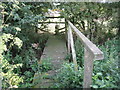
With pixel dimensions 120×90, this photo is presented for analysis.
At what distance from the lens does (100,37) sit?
204 inches

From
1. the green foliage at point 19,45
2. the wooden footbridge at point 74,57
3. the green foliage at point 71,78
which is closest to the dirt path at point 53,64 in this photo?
the wooden footbridge at point 74,57

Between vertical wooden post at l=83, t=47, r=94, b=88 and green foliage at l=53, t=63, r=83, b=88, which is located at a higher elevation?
vertical wooden post at l=83, t=47, r=94, b=88

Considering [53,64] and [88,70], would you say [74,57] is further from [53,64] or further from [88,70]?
[88,70]

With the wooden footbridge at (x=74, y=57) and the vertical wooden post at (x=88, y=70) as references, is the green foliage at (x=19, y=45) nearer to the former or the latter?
the wooden footbridge at (x=74, y=57)

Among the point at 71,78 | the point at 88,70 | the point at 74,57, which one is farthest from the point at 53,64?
the point at 88,70

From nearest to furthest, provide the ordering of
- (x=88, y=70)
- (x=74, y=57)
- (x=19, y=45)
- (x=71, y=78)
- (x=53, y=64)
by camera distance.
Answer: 1. (x=88, y=70)
2. (x=71, y=78)
3. (x=19, y=45)
4. (x=74, y=57)
5. (x=53, y=64)

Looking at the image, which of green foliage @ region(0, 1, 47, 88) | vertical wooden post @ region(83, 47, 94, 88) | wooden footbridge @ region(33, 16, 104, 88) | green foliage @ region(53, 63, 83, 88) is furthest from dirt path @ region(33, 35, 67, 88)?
vertical wooden post @ region(83, 47, 94, 88)

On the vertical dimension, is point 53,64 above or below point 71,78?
below

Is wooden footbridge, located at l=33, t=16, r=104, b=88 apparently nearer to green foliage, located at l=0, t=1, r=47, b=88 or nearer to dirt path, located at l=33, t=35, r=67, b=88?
dirt path, located at l=33, t=35, r=67, b=88

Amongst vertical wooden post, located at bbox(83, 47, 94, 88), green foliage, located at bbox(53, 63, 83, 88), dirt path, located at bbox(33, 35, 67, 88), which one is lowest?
dirt path, located at bbox(33, 35, 67, 88)

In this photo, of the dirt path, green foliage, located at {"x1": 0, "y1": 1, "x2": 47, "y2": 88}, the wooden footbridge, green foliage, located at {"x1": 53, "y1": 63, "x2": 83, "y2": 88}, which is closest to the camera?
the wooden footbridge

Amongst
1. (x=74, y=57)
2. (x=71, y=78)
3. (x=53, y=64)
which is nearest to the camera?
(x=71, y=78)

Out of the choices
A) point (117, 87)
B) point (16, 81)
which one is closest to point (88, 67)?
point (117, 87)

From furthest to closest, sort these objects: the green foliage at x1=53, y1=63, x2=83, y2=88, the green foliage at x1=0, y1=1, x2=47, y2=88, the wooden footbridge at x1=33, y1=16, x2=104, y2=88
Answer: the green foliage at x1=0, y1=1, x2=47, y2=88
the green foliage at x1=53, y1=63, x2=83, y2=88
the wooden footbridge at x1=33, y1=16, x2=104, y2=88
